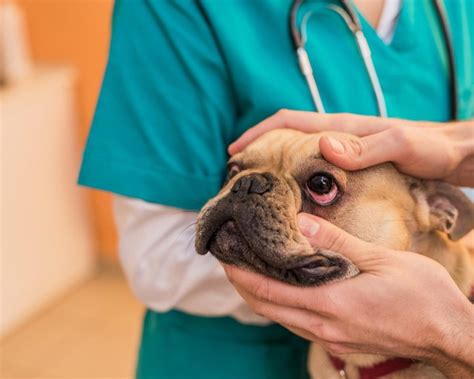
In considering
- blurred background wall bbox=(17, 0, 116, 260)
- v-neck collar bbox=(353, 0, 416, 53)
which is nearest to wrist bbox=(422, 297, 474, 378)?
v-neck collar bbox=(353, 0, 416, 53)

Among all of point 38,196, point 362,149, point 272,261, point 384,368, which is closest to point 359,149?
point 362,149

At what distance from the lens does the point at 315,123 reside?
1.09m

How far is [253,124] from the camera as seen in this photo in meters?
1.17

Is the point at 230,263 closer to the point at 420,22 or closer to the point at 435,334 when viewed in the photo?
the point at 435,334

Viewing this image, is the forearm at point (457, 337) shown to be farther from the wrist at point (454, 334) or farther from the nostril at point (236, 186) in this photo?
the nostril at point (236, 186)

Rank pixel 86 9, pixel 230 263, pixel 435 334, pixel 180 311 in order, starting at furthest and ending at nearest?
pixel 86 9 < pixel 180 311 < pixel 230 263 < pixel 435 334

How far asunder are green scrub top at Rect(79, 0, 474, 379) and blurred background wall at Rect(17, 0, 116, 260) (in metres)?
1.91

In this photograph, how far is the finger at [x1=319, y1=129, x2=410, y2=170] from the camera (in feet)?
3.28

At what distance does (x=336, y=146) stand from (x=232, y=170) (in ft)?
0.71

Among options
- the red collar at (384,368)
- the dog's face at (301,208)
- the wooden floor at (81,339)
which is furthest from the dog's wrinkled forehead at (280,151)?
the wooden floor at (81,339)

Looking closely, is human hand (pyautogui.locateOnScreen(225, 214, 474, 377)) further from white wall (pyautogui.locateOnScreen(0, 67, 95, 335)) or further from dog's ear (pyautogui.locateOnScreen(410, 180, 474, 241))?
white wall (pyautogui.locateOnScreen(0, 67, 95, 335))

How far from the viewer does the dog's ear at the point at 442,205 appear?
1.12 metres

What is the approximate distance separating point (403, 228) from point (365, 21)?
362 millimetres

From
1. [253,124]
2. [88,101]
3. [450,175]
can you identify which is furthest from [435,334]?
[88,101]
